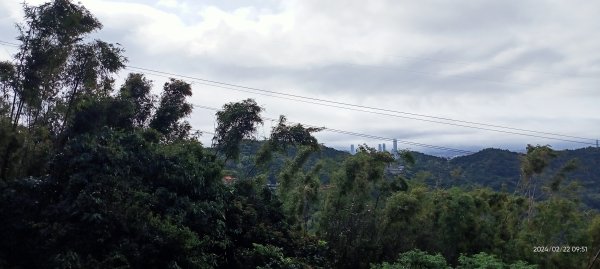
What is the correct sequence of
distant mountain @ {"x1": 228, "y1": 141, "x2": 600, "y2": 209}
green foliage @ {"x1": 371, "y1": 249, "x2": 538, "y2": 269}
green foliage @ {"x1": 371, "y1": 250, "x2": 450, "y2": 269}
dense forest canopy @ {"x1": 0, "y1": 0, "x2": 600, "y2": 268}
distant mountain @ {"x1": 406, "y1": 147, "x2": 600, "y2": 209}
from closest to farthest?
dense forest canopy @ {"x1": 0, "y1": 0, "x2": 600, "y2": 268}
green foliage @ {"x1": 371, "y1": 249, "x2": 538, "y2": 269}
green foliage @ {"x1": 371, "y1": 250, "x2": 450, "y2": 269}
distant mountain @ {"x1": 228, "y1": 141, "x2": 600, "y2": 209}
distant mountain @ {"x1": 406, "y1": 147, "x2": 600, "y2": 209}

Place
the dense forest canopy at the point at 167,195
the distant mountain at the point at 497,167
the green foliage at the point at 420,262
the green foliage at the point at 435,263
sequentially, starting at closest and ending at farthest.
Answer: the dense forest canopy at the point at 167,195 → the green foliage at the point at 435,263 → the green foliage at the point at 420,262 → the distant mountain at the point at 497,167

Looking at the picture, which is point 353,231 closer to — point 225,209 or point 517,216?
point 225,209

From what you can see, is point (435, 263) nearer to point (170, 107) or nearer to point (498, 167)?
point (170, 107)

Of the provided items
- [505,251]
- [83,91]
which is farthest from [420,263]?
[83,91]

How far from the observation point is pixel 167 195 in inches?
475

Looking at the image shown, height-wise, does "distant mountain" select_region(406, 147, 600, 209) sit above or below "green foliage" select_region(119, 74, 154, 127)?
below

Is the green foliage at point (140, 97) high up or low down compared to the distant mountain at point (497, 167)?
up

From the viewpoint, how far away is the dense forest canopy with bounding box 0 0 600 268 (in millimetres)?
10328

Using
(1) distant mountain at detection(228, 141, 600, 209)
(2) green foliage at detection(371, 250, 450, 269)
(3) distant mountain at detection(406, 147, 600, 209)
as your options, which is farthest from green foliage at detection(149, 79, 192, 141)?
(3) distant mountain at detection(406, 147, 600, 209)

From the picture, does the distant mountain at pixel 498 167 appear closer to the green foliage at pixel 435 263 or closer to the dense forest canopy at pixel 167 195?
the dense forest canopy at pixel 167 195

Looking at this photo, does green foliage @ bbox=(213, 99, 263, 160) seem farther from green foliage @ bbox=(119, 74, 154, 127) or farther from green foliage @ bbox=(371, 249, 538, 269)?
green foliage @ bbox=(371, 249, 538, 269)

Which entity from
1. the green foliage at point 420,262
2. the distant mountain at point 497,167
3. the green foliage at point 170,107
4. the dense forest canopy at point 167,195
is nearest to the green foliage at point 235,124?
the dense forest canopy at point 167,195

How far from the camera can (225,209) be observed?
13.6 metres

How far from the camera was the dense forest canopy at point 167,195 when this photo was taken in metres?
10.3
